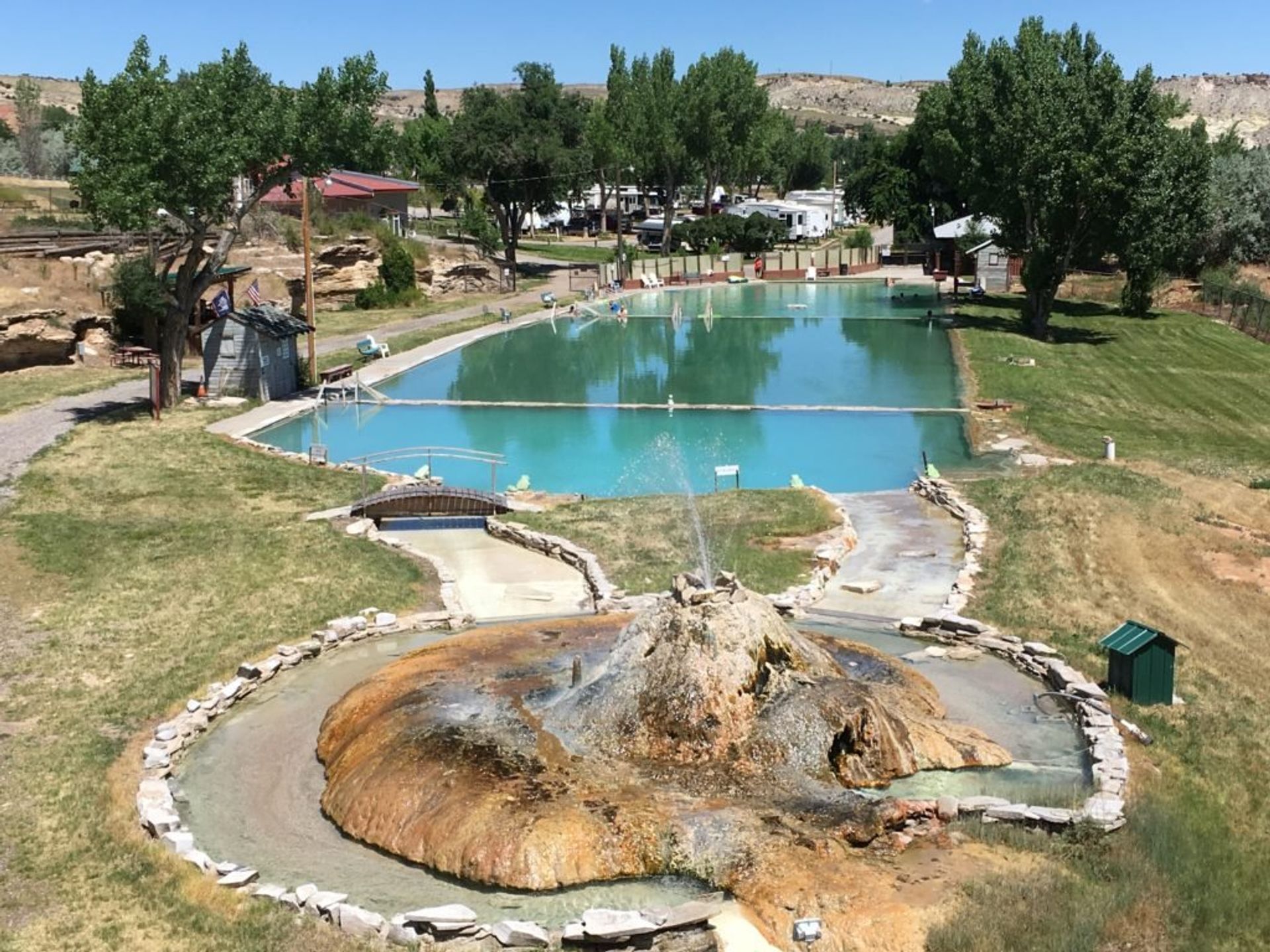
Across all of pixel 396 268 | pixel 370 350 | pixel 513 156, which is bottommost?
pixel 370 350

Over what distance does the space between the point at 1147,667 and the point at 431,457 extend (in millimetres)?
22322

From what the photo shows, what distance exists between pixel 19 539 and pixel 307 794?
12.4 metres

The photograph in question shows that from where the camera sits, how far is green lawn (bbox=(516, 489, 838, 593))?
75.0 ft

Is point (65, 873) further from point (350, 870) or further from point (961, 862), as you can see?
point (961, 862)

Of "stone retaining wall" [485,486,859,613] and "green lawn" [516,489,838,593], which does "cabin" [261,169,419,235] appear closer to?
"green lawn" [516,489,838,593]

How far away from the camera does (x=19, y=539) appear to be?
24.2 m

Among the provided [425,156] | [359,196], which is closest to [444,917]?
[359,196]

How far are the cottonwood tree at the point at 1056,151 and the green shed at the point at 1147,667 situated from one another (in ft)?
120

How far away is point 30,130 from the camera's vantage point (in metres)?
84.7

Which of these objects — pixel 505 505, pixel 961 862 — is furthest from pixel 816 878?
pixel 505 505

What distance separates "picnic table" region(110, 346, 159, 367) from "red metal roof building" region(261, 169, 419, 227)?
2117 cm

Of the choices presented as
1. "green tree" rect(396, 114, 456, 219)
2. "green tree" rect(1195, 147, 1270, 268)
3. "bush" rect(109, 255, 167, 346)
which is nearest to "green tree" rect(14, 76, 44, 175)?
"green tree" rect(396, 114, 456, 219)

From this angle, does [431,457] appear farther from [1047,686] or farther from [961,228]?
[961,228]

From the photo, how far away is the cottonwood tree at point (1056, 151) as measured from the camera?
4972 centimetres
